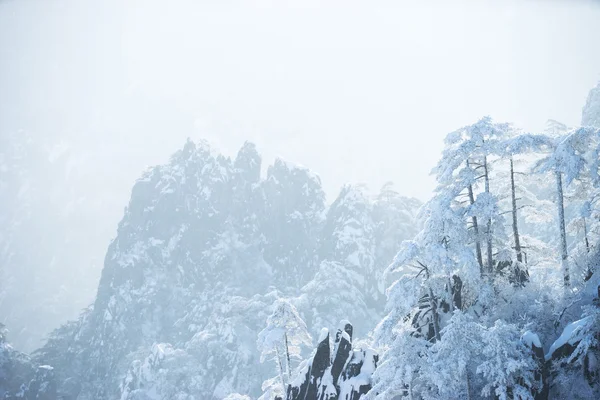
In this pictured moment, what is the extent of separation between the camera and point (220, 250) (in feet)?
309

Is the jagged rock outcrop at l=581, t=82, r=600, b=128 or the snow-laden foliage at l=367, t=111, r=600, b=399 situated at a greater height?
the jagged rock outcrop at l=581, t=82, r=600, b=128

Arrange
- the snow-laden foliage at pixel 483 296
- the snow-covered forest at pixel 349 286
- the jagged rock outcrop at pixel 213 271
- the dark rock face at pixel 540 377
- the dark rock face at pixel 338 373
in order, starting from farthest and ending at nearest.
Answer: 1. the jagged rock outcrop at pixel 213 271
2. the dark rock face at pixel 338 373
3. the snow-covered forest at pixel 349 286
4. the dark rock face at pixel 540 377
5. the snow-laden foliage at pixel 483 296

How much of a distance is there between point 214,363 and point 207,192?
42820mm

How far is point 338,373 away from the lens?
30047mm

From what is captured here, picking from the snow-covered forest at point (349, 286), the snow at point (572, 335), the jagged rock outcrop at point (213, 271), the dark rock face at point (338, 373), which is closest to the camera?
the snow at point (572, 335)

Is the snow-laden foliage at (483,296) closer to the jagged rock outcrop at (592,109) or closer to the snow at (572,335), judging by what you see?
the snow at (572,335)

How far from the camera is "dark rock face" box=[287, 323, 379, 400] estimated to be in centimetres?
2858

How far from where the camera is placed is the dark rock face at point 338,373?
28578 millimetres

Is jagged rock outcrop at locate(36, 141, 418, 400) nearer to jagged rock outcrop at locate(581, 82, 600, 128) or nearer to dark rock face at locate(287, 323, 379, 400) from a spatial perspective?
jagged rock outcrop at locate(581, 82, 600, 128)

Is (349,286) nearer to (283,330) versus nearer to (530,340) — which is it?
(283,330)

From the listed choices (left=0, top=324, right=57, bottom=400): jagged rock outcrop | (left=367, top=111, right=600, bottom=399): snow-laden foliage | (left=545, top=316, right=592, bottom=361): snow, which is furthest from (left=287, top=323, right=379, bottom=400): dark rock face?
(left=0, top=324, right=57, bottom=400): jagged rock outcrop

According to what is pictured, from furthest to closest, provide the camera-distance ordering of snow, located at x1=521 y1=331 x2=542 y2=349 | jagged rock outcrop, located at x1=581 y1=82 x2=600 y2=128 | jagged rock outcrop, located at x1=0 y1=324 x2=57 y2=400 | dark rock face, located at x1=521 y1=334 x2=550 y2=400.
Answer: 1. jagged rock outcrop, located at x1=0 y1=324 x2=57 y2=400
2. jagged rock outcrop, located at x1=581 y1=82 x2=600 y2=128
3. snow, located at x1=521 y1=331 x2=542 y2=349
4. dark rock face, located at x1=521 y1=334 x2=550 y2=400

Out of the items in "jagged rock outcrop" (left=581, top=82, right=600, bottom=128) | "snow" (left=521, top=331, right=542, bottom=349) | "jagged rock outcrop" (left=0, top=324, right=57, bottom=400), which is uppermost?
"jagged rock outcrop" (left=581, top=82, right=600, bottom=128)

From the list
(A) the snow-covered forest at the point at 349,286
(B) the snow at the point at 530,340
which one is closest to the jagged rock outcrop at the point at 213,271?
(A) the snow-covered forest at the point at 349,286
